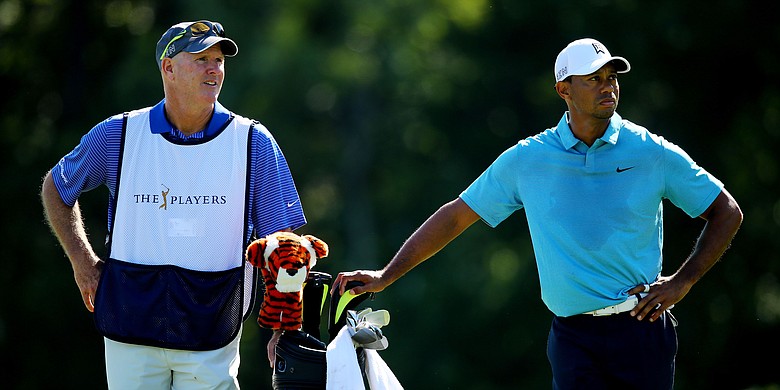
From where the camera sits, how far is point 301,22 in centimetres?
1864

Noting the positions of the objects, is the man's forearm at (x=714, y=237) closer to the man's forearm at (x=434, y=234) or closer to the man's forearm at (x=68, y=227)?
the man's forearm at (x=434, y=234)

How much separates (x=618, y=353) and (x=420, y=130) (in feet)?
47.8

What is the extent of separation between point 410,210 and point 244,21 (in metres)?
3.52

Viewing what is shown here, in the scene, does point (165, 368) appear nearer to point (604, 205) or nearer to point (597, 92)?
point (604, 205)

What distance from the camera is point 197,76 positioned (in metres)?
5.23

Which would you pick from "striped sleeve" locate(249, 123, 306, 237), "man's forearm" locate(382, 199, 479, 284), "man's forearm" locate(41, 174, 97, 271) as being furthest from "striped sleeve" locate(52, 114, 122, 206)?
"man's forearm" locate(382, 199, 479, 284)

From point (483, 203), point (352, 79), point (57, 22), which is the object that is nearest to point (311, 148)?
point (352, 79)

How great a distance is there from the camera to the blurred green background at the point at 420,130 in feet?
58.9

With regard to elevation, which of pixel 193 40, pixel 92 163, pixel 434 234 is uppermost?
pixel 193 40

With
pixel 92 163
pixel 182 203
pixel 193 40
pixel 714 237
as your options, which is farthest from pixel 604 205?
pixel 92 163

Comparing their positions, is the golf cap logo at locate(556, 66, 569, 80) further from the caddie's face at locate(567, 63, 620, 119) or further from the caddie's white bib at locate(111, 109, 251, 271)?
the caddie's white bib at locate(111, 109, 251, 271)

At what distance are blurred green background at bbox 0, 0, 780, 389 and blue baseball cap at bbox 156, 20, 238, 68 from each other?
1211 centimetres

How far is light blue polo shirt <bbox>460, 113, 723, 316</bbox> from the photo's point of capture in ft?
16.7

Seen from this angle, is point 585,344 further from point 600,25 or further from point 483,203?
point 600,25
